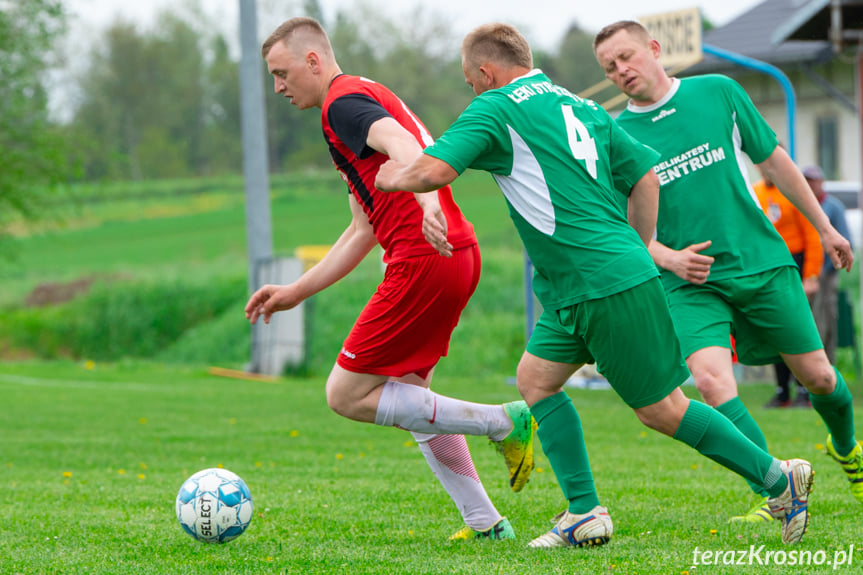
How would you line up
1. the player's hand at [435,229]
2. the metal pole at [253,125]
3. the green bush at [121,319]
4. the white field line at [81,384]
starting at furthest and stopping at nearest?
the green bush at [121,319]
the metal pole at [253,125]
the white field line at [81,384]
the player's hand at [435,229]

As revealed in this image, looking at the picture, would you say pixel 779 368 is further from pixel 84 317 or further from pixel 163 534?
pixel 84 317

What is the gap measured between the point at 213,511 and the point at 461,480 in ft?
3.50

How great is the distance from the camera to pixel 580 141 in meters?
3.83

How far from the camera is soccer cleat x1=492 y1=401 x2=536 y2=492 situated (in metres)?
4.45

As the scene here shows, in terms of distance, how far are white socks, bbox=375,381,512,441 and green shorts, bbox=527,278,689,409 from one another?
662mm

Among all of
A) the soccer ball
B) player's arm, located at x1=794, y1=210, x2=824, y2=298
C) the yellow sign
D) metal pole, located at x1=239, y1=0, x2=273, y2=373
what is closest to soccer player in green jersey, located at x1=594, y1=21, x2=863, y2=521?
the soccer ball

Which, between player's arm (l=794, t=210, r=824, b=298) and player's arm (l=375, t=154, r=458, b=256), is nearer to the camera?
player's arm (l=375, t=154, r=458, b=256)

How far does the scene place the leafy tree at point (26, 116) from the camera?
858 inches

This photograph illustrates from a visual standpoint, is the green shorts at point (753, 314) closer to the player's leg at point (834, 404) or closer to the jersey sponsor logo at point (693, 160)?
the player's leg at point (834, 404)

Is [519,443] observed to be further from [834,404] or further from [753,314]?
[834,404]

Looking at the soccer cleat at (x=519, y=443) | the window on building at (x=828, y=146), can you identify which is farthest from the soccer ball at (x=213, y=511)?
the window on building at (x=828, y=146)

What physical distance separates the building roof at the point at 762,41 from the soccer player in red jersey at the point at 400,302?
1767 centimetres

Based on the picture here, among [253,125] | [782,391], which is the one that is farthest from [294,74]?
[253,125]

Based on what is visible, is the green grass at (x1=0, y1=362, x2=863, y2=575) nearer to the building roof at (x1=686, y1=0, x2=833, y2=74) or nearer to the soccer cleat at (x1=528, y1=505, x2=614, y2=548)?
the soccer cleat at (x1=528, y1=505, x2=614, y2=548)
